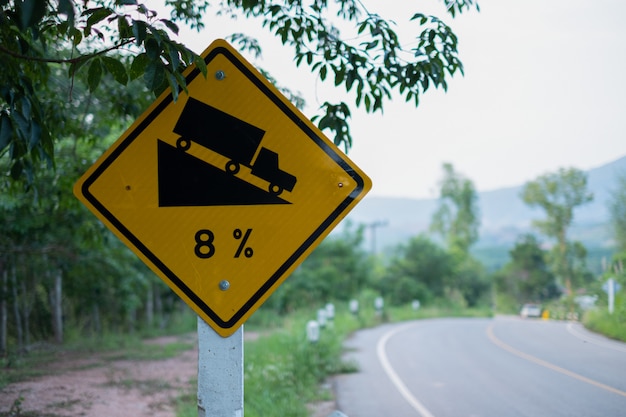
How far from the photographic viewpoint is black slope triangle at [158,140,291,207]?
7.68 feet

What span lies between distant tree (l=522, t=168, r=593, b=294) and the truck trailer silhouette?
42.0 m

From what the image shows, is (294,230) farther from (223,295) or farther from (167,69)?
(167,69)

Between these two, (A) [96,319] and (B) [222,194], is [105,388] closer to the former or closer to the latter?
(B) [222,194]

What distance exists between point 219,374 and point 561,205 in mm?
45507

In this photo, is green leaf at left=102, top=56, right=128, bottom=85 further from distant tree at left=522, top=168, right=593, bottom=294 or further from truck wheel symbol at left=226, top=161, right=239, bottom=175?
distant tree at left=522, top=168, right=593, bottom=294

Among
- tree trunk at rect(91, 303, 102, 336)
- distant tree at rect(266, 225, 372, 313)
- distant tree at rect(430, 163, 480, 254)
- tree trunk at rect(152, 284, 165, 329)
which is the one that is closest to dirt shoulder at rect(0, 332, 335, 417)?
tree trunk at rect(91, 303, 102, 336)

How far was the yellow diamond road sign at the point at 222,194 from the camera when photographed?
2.32 metres

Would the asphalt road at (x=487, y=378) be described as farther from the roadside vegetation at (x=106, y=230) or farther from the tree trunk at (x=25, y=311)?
the tree trunk at (x=25, y=311)

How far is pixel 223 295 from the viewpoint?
232 cm

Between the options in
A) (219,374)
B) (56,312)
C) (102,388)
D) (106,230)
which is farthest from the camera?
(56,312)

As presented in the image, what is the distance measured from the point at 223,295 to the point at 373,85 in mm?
2182

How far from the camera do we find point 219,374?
2.33 m

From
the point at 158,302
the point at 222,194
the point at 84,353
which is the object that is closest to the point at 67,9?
the point at 222,194

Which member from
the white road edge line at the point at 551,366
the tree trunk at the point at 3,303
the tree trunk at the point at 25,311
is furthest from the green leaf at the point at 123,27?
the tree trunk at the point at 25,311
